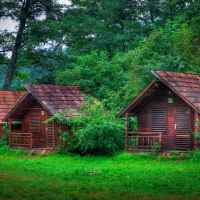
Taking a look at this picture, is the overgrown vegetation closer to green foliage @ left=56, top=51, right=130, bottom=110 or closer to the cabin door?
green foliage @ left=56, top=51, right=130, bottom=110

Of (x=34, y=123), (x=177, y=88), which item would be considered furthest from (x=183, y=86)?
(x=34, y=123)

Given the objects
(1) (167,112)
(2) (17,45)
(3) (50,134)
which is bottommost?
(3) (50,134)

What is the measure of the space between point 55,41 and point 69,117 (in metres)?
18.4

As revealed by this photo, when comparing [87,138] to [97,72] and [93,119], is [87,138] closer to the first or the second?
[93,119]

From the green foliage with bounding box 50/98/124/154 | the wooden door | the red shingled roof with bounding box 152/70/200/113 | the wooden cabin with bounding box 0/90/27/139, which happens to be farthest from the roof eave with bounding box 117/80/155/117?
the wooden cabin with bounding box 0/90/27/139

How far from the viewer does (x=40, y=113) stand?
99.1 feet

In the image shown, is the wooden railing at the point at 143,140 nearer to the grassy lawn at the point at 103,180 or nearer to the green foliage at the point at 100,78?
the grassy lawn at the point at 103,180

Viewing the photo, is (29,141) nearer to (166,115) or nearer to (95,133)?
(95,133)

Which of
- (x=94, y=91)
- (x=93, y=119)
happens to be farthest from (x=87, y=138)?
(x=94, y=91)

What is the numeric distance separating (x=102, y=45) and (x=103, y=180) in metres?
33.0

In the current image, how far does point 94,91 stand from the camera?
34.0 m

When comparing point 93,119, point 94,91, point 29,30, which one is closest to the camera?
point 93,119

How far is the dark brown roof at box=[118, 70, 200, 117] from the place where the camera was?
2325cm

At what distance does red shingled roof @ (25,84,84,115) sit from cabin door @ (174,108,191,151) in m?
7.20
